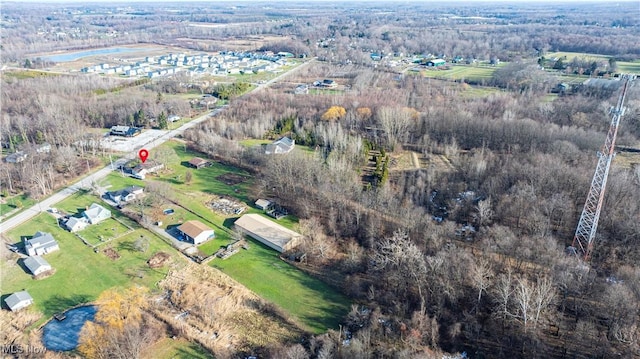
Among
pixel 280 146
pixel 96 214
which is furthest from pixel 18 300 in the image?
pixel 280 146

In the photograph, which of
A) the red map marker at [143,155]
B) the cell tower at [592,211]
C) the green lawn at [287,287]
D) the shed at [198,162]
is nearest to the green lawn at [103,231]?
the green lawn at [287,287]

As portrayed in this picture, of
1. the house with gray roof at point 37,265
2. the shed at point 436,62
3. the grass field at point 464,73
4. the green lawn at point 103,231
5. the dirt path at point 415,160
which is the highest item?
the shed at point 436,62

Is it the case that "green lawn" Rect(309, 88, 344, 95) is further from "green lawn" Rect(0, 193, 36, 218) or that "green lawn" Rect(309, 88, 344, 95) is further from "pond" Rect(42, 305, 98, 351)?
"pond" Rect(42, 305, 98, 351)

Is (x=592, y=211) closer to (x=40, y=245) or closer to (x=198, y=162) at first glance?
(x=198, y=162)

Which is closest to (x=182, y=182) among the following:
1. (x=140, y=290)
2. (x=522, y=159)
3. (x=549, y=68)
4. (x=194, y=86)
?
(x=140, y=290)

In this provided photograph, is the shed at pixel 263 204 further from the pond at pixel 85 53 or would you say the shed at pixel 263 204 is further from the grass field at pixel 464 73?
the pond at pixel 85 53
